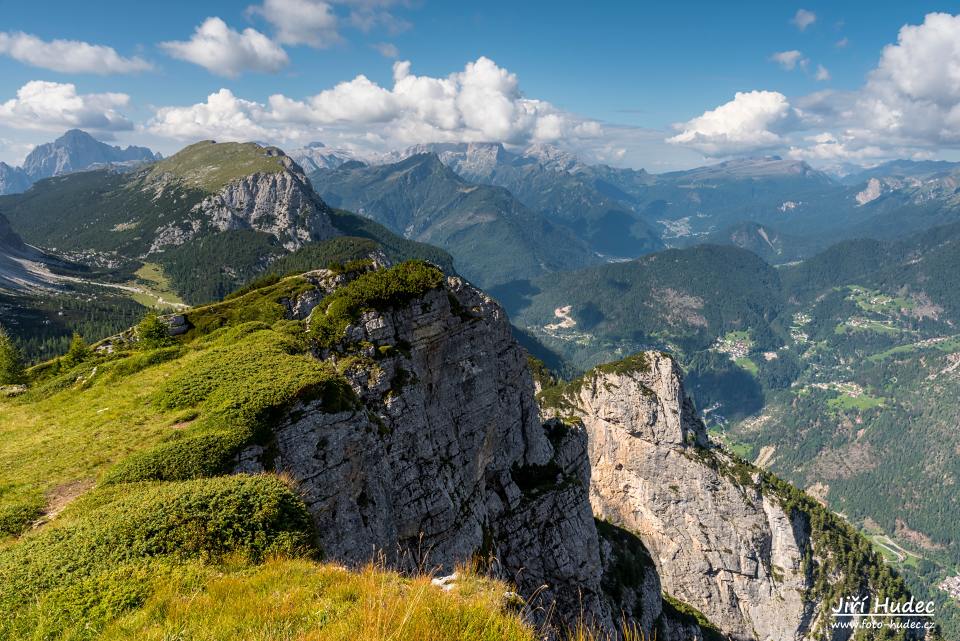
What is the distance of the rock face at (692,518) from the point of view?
3718 inches

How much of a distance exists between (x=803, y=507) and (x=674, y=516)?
36.6m

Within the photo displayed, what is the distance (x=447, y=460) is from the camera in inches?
1732

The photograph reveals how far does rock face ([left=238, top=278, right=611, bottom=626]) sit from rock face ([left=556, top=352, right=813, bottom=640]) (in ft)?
141

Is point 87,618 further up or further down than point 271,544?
further up

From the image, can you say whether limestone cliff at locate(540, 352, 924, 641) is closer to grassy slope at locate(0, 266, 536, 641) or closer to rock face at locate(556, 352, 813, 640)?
rock face at locate(556, 352, 813, 640)

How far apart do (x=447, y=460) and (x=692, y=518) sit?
75.5 meters

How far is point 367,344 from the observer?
40812 mm

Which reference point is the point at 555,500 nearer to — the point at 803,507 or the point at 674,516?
the point at 674,516

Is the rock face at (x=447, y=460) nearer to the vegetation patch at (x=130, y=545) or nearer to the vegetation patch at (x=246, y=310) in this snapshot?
the vegetation patch at (x=130, y=545)

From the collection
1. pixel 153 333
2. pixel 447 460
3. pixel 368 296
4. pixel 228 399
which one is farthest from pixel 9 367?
pixel 447 460

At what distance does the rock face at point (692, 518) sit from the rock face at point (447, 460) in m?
42.9

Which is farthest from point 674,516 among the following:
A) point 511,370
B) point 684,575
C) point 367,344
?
point 367,344

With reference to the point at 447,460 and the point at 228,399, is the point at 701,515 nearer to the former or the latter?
the point at 447,460

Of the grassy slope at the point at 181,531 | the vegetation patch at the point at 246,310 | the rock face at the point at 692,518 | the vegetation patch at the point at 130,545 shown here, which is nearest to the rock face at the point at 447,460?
the grassy slope at the point at 181,531
